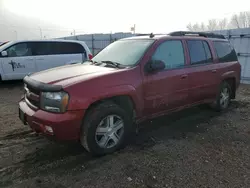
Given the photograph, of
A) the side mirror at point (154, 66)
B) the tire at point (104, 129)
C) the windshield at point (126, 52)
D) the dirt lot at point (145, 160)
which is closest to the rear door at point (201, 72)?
the dirt lot at point (145, 160)

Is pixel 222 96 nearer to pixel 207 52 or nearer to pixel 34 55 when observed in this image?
pixel 207 52

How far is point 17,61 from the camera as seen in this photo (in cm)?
791

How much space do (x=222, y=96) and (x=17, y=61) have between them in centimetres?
685

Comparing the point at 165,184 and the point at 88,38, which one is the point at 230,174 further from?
the point at 88,38

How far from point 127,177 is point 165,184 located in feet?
1.55

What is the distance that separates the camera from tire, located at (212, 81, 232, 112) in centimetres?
527

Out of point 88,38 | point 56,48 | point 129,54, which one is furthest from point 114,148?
point 88,38

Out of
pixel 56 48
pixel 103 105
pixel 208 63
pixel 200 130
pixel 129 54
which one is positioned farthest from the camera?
pixel 56 48

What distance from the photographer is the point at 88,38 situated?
18.2m

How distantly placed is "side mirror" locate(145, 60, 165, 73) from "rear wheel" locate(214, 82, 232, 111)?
2.37 m

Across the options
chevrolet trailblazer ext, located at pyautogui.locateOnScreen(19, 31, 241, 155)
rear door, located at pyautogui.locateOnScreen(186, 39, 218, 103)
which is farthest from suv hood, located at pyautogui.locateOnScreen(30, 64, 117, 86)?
rear door, located at pyautogui.locateOnScreen(186, 39, 218, 103)

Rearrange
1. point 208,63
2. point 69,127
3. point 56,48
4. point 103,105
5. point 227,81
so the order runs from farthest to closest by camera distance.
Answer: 1. point 56,48
2. point 227,81
3. point 208,63
4. point 103,105
5. point 69,127

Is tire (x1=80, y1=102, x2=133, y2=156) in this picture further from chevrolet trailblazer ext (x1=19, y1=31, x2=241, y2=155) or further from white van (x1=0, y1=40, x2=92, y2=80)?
white van (x1=0, y1=40, x2=92, y2=80)

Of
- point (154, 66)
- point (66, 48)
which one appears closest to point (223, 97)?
point (154, 66)
